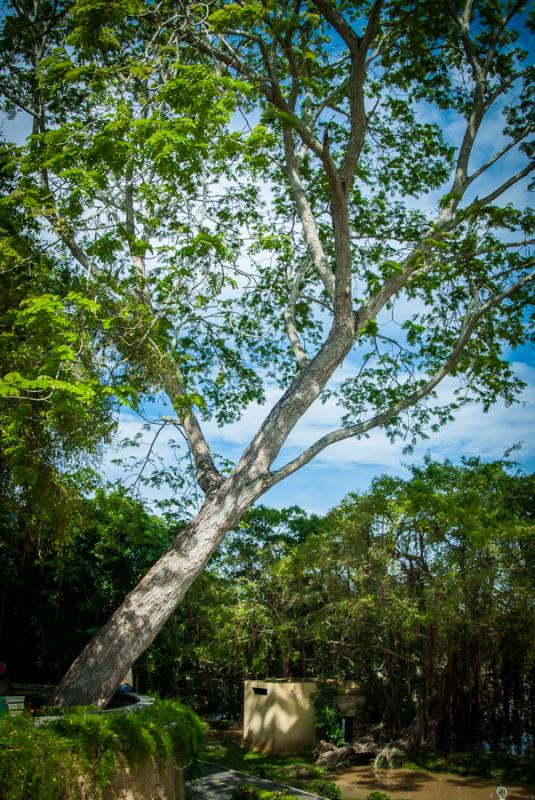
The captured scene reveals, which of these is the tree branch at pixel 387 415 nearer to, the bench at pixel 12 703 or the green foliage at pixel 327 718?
the bench at pixel 12 703

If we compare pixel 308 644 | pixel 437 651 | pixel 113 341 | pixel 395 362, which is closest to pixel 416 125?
pixel 395 362

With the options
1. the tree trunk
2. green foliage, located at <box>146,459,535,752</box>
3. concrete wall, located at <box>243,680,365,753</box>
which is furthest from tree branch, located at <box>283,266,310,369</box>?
concrete wall, located at <box>243,680,365,753</box>

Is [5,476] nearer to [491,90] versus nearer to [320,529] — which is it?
[320,529]

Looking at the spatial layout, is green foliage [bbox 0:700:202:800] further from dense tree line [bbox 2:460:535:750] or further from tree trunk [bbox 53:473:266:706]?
dense tree line [bbox 2:460:535:750]

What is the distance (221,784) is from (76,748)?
15.2 ft

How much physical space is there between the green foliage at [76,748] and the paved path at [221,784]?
7.05ft

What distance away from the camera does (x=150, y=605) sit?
638 centimetres

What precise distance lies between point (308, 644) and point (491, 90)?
465 inches

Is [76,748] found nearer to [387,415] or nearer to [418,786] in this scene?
[387,415]

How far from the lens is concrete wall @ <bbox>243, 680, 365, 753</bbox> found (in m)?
11.8

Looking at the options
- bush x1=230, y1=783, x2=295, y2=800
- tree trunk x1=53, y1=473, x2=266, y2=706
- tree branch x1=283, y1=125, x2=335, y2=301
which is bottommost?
bush x1=230, y1=783, x2=295, y2=800

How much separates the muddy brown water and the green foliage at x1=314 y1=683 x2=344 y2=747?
0.96 metres

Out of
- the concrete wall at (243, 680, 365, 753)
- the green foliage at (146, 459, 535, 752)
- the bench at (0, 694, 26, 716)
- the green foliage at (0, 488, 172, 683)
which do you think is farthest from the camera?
the green foliage at (0, 488, 172, 683)

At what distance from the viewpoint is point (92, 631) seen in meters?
12.5
